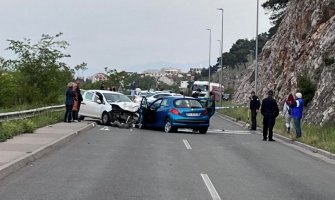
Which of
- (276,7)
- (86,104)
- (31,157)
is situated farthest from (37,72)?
(276,7)

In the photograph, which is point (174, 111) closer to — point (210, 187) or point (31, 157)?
point (31, 157)

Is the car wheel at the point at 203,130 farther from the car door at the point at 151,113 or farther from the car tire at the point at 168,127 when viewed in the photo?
the car door at the point at 151,113

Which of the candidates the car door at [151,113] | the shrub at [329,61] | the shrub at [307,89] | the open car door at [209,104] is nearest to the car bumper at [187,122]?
the car door at [151,113]

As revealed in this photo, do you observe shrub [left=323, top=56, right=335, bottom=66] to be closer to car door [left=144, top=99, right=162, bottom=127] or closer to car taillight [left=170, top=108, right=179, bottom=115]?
car door [left=144, top=99, right=162, bottom=127]

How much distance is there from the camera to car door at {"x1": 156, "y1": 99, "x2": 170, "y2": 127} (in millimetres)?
24714

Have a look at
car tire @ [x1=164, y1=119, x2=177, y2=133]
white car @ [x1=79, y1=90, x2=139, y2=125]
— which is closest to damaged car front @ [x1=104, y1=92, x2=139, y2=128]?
white car @ [x1=79, y1=90, x2=139, y2=125]

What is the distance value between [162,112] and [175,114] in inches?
34.7

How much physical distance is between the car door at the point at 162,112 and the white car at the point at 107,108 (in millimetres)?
1767

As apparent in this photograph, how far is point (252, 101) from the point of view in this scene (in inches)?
1088

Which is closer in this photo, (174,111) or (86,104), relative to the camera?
(174,111)

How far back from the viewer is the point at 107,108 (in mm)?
27297

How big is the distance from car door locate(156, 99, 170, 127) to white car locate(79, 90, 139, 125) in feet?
5.80

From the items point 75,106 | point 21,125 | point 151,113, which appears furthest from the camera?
point 75,106

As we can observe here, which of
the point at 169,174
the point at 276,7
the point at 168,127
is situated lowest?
the point at 169,174
